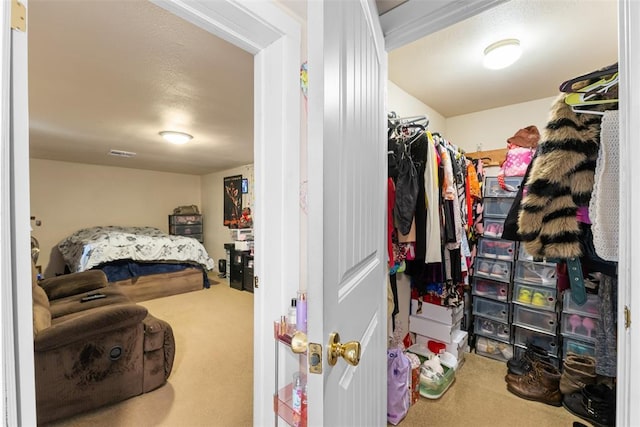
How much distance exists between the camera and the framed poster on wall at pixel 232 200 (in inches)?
218

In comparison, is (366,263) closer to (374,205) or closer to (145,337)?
(374,205)

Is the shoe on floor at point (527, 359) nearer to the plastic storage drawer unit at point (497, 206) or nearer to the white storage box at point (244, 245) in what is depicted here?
the plastic storage drawer unit at point (497, 206)

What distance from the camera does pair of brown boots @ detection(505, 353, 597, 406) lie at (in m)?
1.83

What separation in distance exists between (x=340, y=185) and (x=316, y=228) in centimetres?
15

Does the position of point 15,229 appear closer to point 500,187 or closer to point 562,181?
point 562,181

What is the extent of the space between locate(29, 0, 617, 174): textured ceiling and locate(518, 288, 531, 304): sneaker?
1.67 meters

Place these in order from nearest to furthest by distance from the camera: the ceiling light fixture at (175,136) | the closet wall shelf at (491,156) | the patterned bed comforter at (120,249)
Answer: the closet wall shelf at (491,156) → the ceiling light fixture at (175,136) → the patterned bed comforter at (120,249)

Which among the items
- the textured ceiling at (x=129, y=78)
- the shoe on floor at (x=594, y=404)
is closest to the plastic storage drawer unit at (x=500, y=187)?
the shoe on floor at (x=594, y=404)

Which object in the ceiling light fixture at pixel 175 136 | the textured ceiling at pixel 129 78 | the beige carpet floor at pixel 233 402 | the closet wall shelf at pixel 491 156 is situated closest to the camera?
the textured ceiling at pixel 129 78

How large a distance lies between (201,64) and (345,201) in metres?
1.62

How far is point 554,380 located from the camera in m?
1.91

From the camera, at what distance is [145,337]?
6.64 ft

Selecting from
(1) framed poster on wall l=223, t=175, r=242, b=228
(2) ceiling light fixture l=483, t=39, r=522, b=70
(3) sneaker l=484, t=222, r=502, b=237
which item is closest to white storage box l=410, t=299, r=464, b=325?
(3) sneaker l=484, t=222, r=502, b=237

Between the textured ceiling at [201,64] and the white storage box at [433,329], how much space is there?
1.90 m
